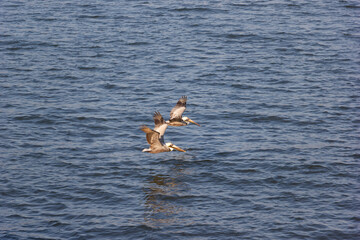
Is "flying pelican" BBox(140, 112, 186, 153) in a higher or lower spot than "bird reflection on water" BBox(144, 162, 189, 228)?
higher

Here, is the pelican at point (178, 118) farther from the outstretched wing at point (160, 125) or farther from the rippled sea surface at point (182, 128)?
the outstretched wing at point (160, 125)

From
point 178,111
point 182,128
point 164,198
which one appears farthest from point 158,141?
point 182,128

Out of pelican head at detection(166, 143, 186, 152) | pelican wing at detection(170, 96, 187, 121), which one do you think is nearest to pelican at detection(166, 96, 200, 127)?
pelican wing at detection(170, 96, 187, 121)

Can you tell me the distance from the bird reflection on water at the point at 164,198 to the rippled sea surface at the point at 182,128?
0.26 feet

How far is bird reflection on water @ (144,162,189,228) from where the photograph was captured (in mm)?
23388

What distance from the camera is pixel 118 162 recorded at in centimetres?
2820

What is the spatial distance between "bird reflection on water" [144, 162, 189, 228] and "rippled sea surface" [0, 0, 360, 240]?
80 mm

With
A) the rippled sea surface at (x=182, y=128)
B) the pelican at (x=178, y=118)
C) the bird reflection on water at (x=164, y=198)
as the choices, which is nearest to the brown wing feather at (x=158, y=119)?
the rippled sea surface at (x=182, y=128)

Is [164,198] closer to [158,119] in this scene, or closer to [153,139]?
[153,139]

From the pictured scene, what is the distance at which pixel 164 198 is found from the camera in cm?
2502

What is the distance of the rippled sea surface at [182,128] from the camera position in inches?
929

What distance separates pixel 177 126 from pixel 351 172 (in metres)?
9.67

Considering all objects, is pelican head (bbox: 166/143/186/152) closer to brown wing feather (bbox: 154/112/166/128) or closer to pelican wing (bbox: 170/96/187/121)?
brown wing feather (bbox: 154/112/166/128)

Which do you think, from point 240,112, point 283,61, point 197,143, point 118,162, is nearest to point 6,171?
point 118,162
